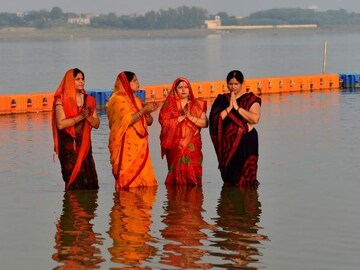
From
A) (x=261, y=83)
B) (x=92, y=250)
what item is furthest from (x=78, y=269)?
(x=261, y=83)

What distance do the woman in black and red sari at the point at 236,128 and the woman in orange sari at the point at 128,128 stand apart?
0.70 metres

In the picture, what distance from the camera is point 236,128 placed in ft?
38.6

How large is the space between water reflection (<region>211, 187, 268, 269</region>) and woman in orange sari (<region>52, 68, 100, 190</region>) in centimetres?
148

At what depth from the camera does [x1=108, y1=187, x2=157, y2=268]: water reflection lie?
923cm

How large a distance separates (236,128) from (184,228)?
1.67 meters

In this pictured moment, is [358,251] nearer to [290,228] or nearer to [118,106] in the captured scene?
[290,228]

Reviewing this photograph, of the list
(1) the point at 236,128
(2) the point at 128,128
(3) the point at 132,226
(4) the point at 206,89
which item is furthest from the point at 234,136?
(4) the point at 206,89

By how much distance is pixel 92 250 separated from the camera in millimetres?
9461

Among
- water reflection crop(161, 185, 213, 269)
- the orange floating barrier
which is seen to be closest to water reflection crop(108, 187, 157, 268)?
water reflection crop(161, 185, 213, 269)

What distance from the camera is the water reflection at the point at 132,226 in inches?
364

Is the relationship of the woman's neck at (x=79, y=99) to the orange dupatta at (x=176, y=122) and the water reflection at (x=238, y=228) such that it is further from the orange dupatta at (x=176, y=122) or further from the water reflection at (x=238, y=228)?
the water reflection at (x=238, y=228)

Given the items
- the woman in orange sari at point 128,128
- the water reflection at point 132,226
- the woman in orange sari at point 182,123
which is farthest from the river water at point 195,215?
the woman in orange sari at point 182,123

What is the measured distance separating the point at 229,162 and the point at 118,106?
1271 millimetres

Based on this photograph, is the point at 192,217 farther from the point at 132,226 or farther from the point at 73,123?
the point at 73,123
